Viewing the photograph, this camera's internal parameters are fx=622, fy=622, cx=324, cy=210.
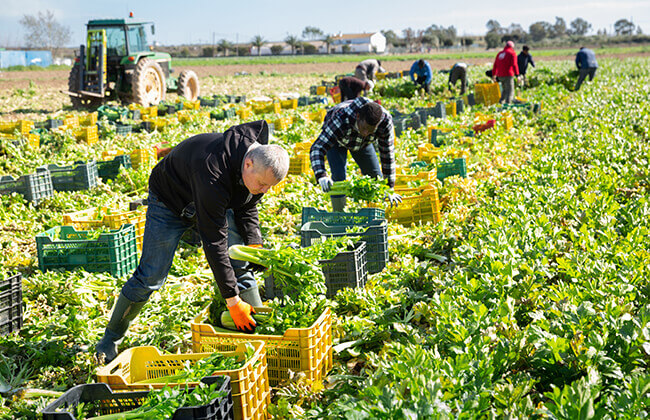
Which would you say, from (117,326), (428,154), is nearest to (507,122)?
(428,154)

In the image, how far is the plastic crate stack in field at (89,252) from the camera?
5605 mm

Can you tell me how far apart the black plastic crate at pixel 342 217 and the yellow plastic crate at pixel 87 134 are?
8083 millimetres

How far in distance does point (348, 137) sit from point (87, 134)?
8102 mm

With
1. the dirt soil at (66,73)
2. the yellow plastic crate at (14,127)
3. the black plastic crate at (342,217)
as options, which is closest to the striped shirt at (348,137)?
the black plastic crate at (342,217)

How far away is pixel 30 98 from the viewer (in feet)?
79.9

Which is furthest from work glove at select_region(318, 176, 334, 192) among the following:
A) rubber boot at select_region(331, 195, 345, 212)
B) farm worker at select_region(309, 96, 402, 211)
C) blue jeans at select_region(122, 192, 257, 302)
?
blue jeans at select_region(122, 192, 257, 302)

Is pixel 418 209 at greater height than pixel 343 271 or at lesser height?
greater

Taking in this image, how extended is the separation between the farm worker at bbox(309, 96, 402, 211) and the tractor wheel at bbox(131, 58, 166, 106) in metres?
12.8

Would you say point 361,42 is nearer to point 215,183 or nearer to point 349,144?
point 349,144

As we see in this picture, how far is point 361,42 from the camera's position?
142 metres

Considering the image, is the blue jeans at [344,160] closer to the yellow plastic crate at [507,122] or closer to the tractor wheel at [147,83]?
the yellow plastic crate at [507,122]

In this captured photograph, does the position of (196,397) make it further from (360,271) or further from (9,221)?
(9,221)

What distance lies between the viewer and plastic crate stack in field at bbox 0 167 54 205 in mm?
7953

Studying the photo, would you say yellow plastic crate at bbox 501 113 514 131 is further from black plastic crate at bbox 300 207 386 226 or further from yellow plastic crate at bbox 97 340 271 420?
yellow plastic crate at bbox 97 340 271 420
